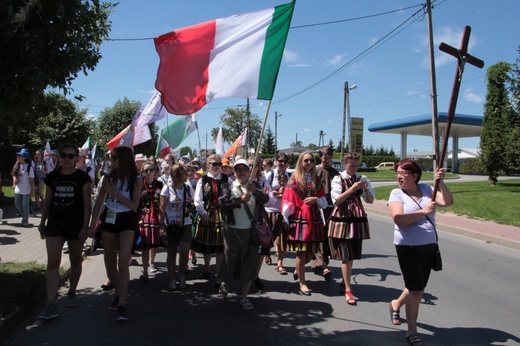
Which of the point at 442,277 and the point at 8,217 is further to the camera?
the point at 8,217

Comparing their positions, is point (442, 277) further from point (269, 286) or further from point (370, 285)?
point (269, 286)

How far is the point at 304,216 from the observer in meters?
5.60

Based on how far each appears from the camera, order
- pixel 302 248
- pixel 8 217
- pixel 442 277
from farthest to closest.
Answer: pixel 8 217 < pixel 442 277 < pixel 302 248

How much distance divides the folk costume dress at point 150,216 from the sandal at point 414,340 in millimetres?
3482

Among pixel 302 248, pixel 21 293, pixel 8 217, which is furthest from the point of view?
pixel 8 217

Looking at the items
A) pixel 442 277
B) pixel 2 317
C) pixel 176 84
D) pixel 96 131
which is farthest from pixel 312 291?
pixel 96 131

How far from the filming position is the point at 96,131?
43.5m

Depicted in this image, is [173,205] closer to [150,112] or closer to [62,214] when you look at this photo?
[62,214]

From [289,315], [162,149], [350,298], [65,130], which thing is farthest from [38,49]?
[65,130]

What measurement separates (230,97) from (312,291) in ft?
9.21

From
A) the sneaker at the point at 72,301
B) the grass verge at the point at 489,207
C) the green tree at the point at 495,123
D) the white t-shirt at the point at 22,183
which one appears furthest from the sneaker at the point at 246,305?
the green tree at the point at 495,123

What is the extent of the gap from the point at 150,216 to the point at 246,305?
78.6 inches

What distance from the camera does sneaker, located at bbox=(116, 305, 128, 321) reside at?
4488mm

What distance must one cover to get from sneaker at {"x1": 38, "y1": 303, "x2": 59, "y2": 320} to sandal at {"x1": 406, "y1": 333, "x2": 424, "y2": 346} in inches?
142
